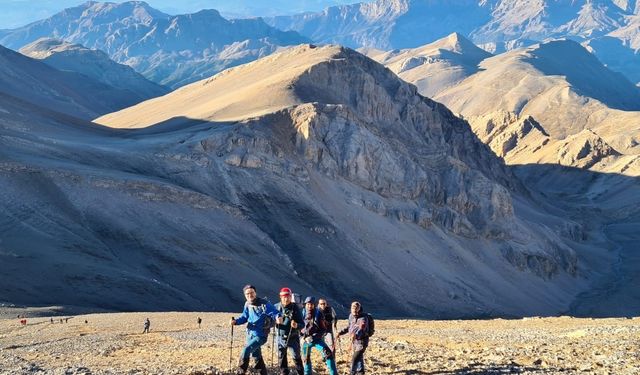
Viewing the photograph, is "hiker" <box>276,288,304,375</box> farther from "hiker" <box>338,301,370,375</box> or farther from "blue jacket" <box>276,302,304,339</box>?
"hiker" <box>338,301,370,375</box>

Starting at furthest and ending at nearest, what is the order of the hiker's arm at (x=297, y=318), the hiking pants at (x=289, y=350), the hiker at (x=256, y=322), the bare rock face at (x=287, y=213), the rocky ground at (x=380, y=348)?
1. the bare rock face at (x=287, y=213)
2. the rocky ground at (x=380, y=348)
3. the hiking pants at (x=289, y=350)
4. the hiker's arm at (x=297, y=318)
5. the hiker at (x=256, y=322)

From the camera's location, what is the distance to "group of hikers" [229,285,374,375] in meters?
16.5

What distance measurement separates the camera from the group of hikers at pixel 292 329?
648 inches

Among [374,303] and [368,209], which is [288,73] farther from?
[374,303]

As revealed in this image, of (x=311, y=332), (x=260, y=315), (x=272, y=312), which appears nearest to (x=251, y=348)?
(x=260, y=315)

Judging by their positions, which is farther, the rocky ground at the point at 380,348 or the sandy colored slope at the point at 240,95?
the sandy colored slope at the point at 240,95

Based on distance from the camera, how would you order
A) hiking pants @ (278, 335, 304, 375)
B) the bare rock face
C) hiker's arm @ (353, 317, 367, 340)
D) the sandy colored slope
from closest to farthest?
hiking pants @ (278, 335, 304, 375)
hiker's arm @ (353, 317, 367, 340)
the bare rock face
the sandy colored slope

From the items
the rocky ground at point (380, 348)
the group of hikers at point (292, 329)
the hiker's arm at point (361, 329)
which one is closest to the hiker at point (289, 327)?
the group of hikers at point (292, 329)

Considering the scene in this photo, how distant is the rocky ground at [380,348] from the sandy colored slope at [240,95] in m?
47.2

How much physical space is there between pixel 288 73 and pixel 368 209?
74.3 ft

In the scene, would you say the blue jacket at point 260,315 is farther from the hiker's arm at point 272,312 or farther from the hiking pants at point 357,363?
the hiking pants at point 357,363

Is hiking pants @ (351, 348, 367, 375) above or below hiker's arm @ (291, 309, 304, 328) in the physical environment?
below

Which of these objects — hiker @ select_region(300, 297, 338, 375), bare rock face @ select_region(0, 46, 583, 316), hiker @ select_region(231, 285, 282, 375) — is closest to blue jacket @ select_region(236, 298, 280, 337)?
hiker @ select_region(231, 285, 282, 375)

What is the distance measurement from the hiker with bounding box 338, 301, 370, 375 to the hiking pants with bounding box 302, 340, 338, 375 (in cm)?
46
